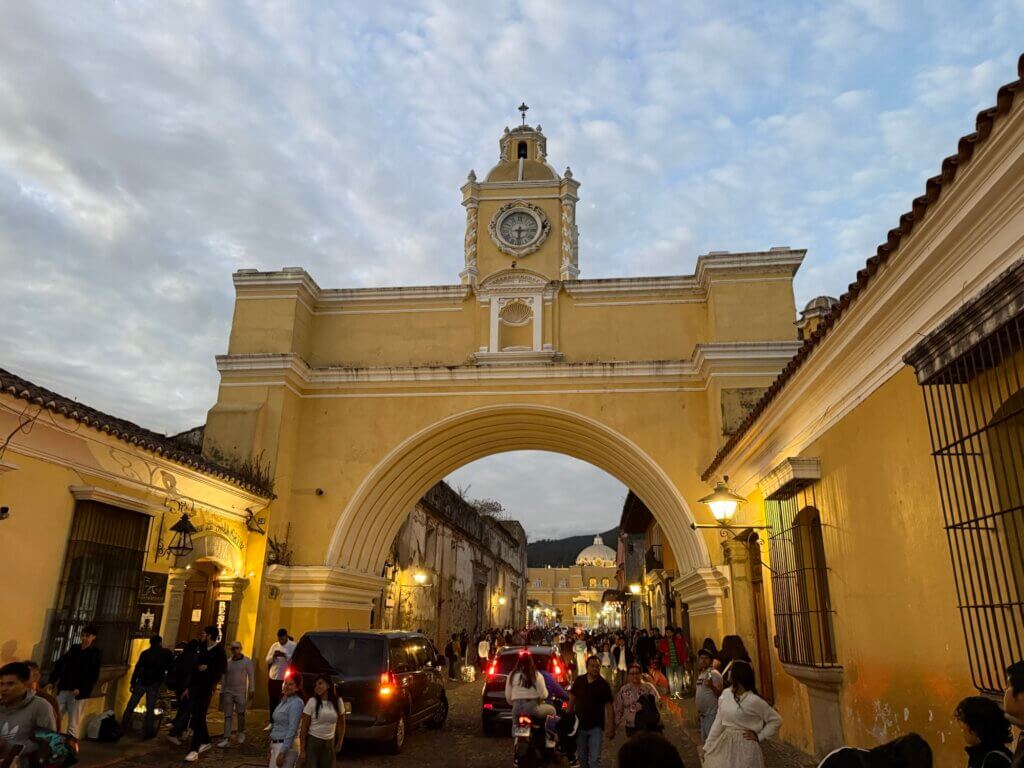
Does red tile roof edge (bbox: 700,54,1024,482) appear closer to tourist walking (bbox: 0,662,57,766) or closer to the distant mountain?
tourist walking (bbox: 0,662,57,766)

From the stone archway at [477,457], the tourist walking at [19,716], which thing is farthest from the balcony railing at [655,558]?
the tourist walking at [19,716]

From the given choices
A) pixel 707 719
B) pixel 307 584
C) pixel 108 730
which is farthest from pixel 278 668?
pixel 707 719

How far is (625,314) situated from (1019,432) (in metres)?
11.7

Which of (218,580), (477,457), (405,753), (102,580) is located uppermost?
(477,457)

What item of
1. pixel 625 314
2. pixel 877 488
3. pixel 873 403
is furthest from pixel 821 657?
pixel 625 314

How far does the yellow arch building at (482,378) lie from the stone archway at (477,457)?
52mm

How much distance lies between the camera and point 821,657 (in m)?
8.01

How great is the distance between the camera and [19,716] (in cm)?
447

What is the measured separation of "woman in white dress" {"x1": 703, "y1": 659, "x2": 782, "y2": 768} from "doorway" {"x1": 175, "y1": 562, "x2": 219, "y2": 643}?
1052cm

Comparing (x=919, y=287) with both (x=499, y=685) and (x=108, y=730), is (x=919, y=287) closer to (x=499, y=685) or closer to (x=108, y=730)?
(x=499, y=685)

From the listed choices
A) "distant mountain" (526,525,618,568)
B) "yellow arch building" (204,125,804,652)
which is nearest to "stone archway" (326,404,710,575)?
"yellow arch building" (204,125,804,652)

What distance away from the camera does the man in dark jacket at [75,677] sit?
8656mm

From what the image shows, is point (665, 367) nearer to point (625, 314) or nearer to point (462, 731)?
point (625, 314)

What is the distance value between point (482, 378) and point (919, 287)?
10912 millimetres
